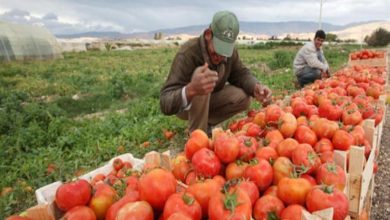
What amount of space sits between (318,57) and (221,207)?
25.2ft

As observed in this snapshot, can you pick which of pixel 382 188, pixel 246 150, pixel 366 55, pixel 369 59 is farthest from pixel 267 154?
pixel 366 55

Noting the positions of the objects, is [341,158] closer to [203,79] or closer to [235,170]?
[235,170]

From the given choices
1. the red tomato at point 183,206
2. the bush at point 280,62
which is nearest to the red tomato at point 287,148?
the red tomato at point 183,206

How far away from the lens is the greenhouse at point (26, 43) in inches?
822

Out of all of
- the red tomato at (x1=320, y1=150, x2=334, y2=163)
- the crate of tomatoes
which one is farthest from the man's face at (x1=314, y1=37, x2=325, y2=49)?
the red tomato at (x1=320, y1=150, x2=334, y2=163)

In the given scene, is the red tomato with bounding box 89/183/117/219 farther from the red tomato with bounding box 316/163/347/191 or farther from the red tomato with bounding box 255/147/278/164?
Result: the red tomato with bounding box 316/163/347/191

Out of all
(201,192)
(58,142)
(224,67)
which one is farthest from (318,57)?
(201,192)

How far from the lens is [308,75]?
8.19 metres

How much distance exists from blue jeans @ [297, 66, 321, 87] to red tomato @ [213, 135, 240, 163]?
679 centimetres

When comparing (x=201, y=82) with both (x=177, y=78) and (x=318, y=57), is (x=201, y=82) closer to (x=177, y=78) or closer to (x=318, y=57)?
(x=177, y=78)

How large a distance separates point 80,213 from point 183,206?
1.58 feet

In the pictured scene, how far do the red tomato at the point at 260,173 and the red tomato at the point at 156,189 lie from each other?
0.42 metres

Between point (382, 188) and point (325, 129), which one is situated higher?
point (325, 129)

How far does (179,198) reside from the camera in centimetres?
147
